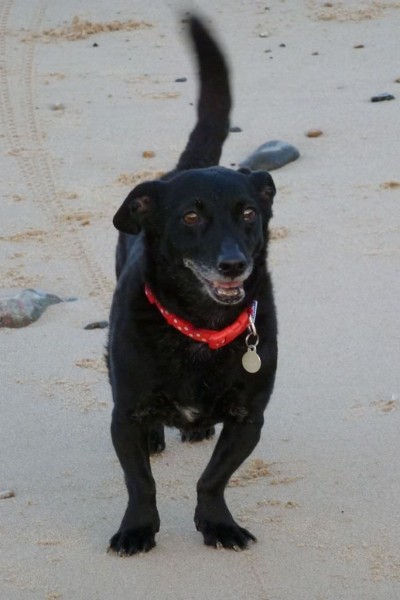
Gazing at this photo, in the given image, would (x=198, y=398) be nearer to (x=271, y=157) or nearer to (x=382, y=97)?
(x=271, y=157)

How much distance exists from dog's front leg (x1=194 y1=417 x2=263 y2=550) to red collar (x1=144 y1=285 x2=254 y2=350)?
26cm

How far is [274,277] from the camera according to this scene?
21.1ft

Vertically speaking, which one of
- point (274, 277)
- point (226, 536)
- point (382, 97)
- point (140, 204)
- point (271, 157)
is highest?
point (140, 204)

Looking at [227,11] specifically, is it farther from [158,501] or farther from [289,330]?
[158,501]

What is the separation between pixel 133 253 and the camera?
185 inches

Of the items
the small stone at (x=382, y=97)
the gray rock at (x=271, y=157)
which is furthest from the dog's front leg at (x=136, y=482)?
the small stone at (x=382, y=97)

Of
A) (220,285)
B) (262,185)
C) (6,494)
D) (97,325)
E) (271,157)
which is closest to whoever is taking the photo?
(220,285)

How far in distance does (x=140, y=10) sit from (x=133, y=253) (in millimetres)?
7482

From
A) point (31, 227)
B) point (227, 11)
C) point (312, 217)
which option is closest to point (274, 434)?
point (312, 217)

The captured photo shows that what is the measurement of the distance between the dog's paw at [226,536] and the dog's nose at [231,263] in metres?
0.78

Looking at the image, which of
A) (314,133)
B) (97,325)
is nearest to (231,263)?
(97,325)

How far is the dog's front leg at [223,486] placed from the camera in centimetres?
420

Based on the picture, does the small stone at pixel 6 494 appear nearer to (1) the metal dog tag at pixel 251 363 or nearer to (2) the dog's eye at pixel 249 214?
(1) the metal dog tag at pixel 251 363

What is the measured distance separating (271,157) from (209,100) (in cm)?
247
